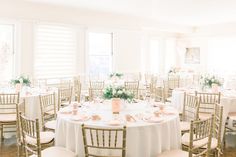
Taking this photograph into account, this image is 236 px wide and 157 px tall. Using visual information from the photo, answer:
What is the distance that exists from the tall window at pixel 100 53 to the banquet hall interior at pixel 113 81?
0.11ft

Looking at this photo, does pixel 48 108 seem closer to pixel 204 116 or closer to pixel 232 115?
pixel 204 116

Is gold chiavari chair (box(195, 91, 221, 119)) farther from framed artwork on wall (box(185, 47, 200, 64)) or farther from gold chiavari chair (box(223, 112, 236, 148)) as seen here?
framed artwork on wall (box(185, 47, 200, 64))

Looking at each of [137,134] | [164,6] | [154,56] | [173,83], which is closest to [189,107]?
[137,134]

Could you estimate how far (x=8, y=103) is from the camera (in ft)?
17.1

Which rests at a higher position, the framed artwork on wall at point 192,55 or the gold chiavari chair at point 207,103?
the framed artwork on wall at point 192,55

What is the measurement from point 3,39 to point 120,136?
5.46 metres

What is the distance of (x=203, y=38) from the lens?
12312mm

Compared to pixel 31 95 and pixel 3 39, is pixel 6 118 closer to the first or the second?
pixel 31 95

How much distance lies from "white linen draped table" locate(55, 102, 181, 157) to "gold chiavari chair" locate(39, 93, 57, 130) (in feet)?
3.06

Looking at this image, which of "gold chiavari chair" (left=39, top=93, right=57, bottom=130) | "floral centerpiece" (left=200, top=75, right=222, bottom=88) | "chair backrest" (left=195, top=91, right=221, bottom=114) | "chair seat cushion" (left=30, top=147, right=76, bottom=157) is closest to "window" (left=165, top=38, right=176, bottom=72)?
"floral centerpiece" (left=200, top=75, right=222, bottom=88)

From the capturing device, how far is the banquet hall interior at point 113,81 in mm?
3387

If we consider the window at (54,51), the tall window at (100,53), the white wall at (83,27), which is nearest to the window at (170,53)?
the white wall at (83,27)

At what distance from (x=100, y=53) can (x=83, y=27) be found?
120cm

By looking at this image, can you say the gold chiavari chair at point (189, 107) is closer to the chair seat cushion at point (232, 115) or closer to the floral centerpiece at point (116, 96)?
the chair seat cushion at point (232, 115)
